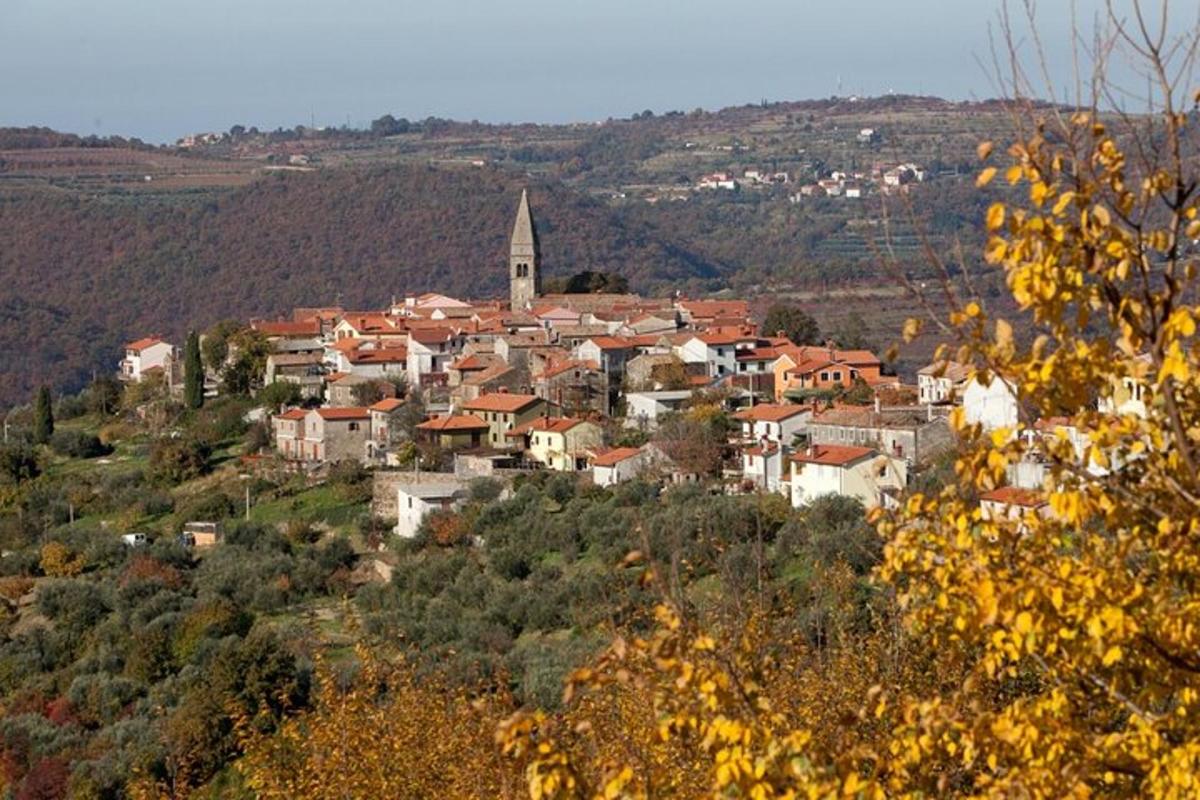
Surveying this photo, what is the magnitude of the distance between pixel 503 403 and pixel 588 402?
2.17 meters

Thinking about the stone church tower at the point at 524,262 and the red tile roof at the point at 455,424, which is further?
the stone church tower at the point at 524,262

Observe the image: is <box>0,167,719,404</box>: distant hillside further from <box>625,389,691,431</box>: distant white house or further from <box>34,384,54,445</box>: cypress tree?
<box>625,389,691,431</box>: distant white house

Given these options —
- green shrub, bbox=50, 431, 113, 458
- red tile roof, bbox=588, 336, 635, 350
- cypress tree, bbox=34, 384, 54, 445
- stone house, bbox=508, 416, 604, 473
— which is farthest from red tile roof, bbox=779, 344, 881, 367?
cypress tree, bbox=34, 384, 54, 445

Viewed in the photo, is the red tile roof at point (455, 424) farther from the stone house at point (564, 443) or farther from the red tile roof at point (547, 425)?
the stone house at point (564, 443)

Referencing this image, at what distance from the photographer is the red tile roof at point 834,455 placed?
2906 centimetres

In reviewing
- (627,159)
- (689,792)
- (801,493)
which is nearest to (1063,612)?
(689,792)

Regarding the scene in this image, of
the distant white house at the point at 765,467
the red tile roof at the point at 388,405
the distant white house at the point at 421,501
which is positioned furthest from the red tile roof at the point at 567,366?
the distant white house at the point at 765,467

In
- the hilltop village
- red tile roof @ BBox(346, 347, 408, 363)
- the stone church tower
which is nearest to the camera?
the hilltop village

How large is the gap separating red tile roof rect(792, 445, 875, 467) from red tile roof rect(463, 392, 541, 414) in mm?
7228

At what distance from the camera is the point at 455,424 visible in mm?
36406

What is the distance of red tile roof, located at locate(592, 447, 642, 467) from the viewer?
107 feet

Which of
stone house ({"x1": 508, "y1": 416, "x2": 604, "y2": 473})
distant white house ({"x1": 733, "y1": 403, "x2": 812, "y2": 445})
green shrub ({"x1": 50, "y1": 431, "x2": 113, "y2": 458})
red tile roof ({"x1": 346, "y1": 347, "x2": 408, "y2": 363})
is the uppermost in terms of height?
distant white house ({"x1": 733, "y1": 403, "x2": 812, "y2": 445})

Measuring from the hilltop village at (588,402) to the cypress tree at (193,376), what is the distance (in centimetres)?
136

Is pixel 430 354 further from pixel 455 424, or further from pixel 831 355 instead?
pixel 831 355
